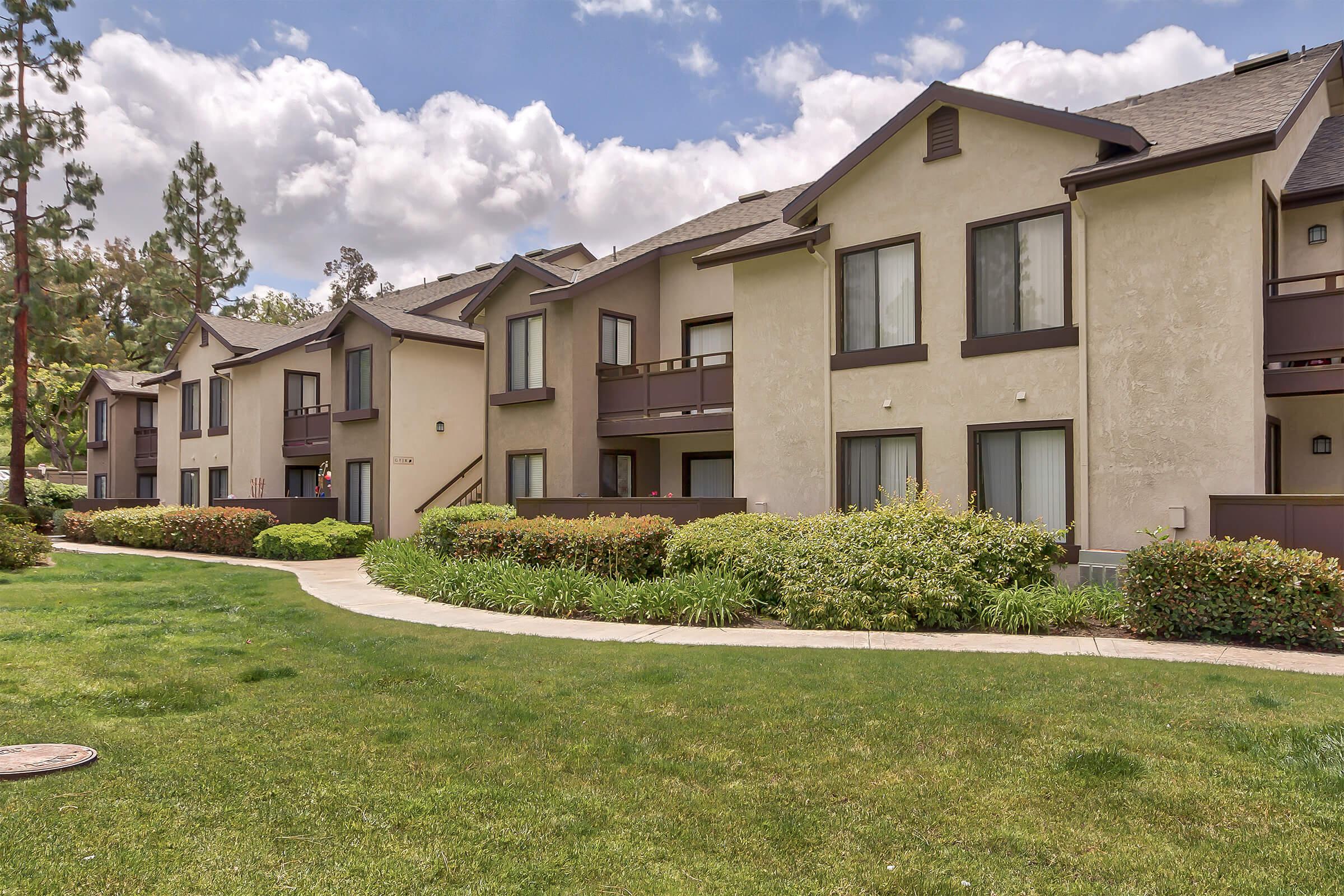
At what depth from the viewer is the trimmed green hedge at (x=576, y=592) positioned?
38.0 ft

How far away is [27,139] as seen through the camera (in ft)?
98.6

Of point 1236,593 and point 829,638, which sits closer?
point 1236,593

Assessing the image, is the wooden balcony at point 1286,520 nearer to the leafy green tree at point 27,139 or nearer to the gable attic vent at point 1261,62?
the gable attic vent at point 1261,62

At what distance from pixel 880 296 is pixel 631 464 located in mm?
8244

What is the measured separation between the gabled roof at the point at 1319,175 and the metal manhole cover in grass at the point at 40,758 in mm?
15969

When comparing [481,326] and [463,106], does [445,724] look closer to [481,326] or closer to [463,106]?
[481,326]

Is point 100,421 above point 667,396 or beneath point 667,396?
above

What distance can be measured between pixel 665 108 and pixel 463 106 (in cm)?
1150

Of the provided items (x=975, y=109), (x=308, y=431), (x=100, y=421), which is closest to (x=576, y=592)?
(x=975, y=109)

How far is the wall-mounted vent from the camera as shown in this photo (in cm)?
1439

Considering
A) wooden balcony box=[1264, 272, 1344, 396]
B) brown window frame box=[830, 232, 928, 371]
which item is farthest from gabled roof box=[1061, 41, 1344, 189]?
brown window frame box=[830, 232, 928, 371]

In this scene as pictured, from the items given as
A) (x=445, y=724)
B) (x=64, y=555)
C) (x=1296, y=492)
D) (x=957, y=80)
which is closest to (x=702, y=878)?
(x=445, y=724)

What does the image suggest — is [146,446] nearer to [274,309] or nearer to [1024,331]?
[274,309]

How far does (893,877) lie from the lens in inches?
151
